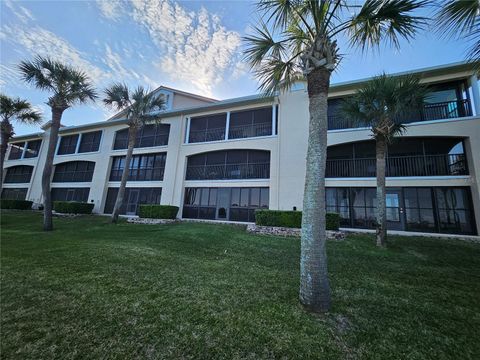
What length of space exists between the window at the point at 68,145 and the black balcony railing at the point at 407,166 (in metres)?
27.0

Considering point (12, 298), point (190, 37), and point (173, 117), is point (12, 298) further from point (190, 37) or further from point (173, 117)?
point (173, 117)

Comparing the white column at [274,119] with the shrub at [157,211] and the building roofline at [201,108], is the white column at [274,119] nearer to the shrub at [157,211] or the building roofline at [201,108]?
the building roofline at [201,108]

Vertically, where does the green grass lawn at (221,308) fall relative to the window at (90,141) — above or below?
below

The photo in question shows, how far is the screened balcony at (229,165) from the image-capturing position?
16.8m

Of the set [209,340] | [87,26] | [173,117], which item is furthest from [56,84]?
[209,340]

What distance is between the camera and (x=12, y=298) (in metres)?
4.10

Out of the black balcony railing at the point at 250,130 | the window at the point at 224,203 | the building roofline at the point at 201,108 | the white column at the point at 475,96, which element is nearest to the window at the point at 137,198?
the window at the point at 224,203

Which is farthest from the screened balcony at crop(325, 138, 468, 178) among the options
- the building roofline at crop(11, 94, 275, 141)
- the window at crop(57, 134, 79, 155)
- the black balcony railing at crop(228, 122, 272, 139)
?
the window at crop(57, 134, 79, 155)

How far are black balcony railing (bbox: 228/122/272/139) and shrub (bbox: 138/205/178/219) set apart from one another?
744 centimetres

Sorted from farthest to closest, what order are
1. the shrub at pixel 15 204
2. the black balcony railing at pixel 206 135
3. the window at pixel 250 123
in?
the shrub at pixel 15 204, the black balcony railing at pixel 206 135, the window at pixel 250 123

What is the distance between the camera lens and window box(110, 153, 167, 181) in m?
20.2

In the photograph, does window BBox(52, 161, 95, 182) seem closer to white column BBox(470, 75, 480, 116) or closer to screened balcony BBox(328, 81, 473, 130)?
screened balcony BBox(328, 81, 473, 130)

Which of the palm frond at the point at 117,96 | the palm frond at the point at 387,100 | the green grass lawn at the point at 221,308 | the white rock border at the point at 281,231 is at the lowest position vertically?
the green grass lawn at the point at 221,308

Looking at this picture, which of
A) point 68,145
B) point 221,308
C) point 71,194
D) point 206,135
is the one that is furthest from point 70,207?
point 221,308
